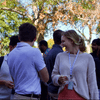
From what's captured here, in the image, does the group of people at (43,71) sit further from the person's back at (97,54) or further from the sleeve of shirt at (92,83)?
the person's back at (97,54)

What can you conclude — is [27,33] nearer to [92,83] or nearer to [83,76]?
[83,76]

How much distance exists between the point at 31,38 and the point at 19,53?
10.4 inches

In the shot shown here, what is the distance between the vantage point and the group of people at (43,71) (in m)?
1.80

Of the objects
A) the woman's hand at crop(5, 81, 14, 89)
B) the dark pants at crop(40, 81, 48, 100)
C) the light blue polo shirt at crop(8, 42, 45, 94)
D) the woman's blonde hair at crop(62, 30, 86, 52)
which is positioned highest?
the woman's blonde hair at crop(62, 30, 86, 52)

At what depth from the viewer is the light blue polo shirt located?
179 centimetres

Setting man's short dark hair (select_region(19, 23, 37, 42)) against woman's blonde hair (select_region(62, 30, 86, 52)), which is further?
woman's blonde hair (select_region(62, 30, 86, 52))

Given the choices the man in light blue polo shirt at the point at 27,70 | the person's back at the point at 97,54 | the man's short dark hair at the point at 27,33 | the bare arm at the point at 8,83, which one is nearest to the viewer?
the man in light blue polo shirt at the point at 27,70

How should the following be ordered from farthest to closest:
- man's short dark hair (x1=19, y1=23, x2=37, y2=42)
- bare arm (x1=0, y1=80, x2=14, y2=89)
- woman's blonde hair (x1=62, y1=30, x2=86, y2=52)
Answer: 1. woman's blonde hair (x1=62, y1=30, x2=86, y2=52)
2. bare arm (x1=0, y1=80, x2=14, y2=89)
3. man's short dark hair (x1=19, y1=23, x2=37, y2=42)

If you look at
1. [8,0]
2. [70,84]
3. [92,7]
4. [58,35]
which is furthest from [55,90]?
[8,0]

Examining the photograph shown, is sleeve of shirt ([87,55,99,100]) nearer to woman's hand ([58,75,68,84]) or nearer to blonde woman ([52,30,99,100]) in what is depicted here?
blonde woman ([52,30,99,100])

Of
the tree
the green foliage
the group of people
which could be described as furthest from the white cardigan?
the green foliage

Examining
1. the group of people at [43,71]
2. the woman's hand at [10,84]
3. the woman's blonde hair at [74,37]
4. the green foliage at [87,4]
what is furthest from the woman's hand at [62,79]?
the green foliage at [87,4]

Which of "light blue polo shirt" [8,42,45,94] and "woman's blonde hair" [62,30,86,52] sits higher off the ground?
"woman's blonde hair" [62,30,86,52]

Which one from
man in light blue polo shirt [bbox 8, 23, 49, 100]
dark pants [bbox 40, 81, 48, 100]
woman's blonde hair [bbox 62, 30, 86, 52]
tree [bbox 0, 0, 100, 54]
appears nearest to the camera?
man in light blue polo shirt [bbox 8, 23, 49, 100]
